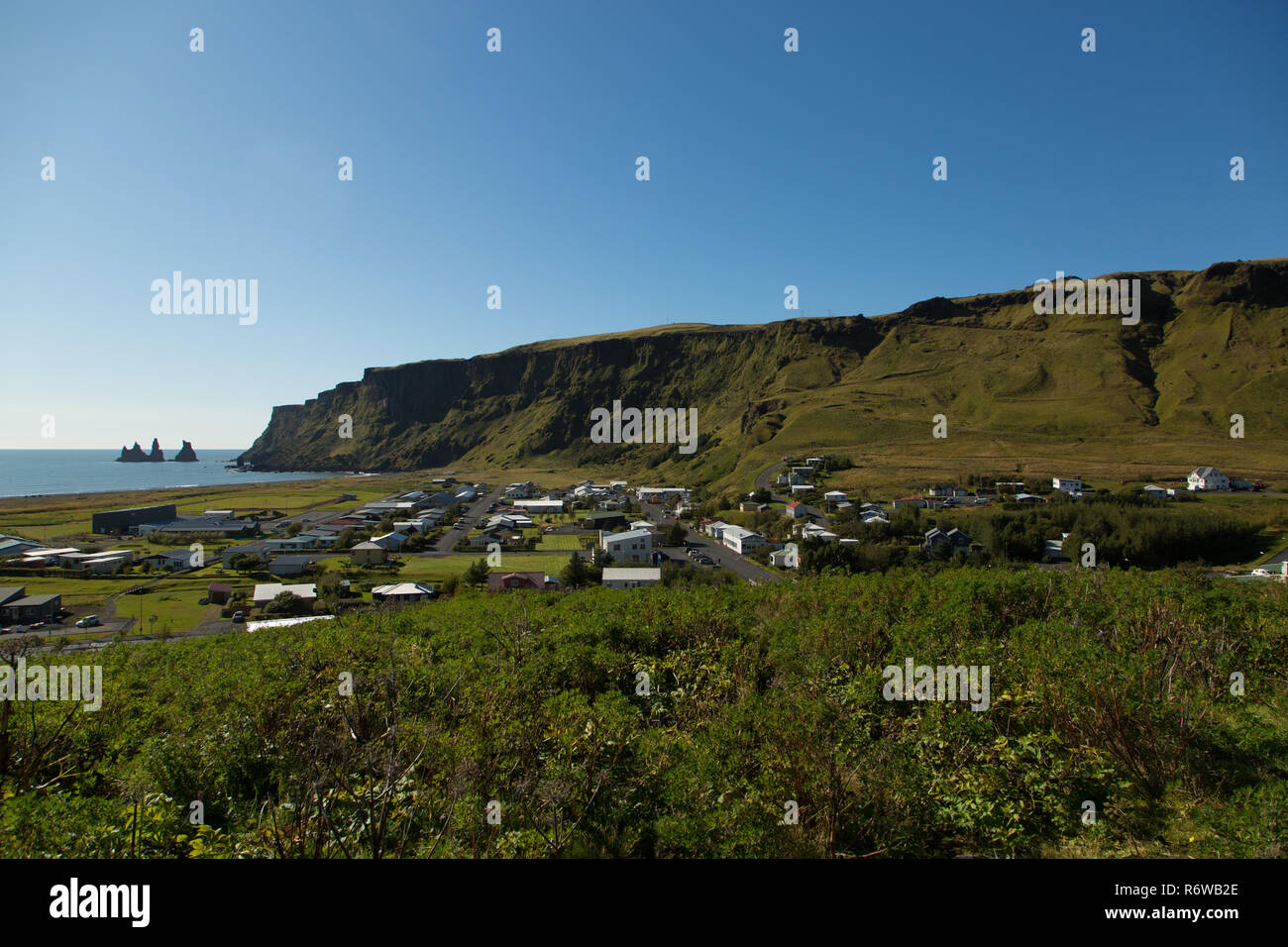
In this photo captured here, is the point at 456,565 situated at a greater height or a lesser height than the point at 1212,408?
lesser

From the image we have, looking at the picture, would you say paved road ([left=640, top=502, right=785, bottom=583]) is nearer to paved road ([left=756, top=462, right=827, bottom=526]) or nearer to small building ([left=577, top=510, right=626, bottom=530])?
small building ([left=577, top=510, right=626, bottom=530])

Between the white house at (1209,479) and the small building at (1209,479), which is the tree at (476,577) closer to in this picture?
the small building at (1209,479)

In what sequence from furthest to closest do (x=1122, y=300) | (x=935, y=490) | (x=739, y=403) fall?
1. (x=739, y=403)
2. (x=1122, y=300)
3. (x=935, y=490)

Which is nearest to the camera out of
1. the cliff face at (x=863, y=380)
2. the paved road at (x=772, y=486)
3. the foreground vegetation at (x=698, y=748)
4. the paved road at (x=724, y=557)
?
the foreground vegetation at (x=698, y=748)

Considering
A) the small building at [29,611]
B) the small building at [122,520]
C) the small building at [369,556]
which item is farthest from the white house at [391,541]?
the small building at [122,520]
